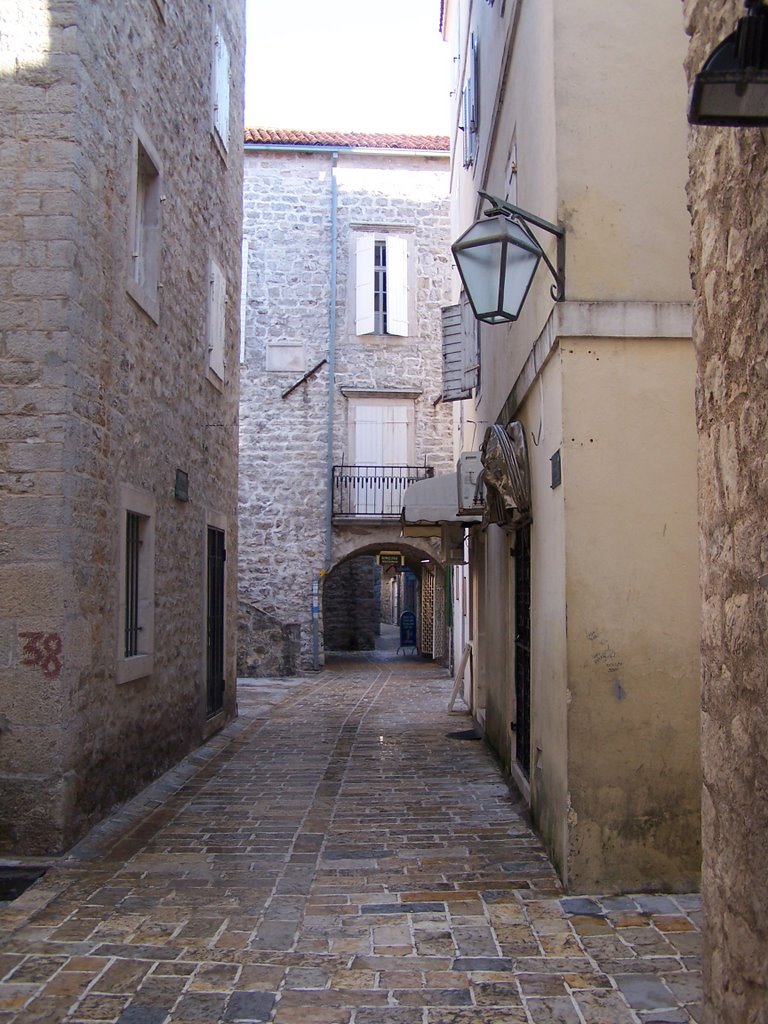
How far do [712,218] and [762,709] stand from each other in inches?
60.8

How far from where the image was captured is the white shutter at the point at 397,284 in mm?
21359

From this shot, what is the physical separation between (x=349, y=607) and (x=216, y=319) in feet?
62.5

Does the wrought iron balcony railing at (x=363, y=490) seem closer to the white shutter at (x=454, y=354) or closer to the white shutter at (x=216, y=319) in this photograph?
the white shutter at (x=454, y=354)

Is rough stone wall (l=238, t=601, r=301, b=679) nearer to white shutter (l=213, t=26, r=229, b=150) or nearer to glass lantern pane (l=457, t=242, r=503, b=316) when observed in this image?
white shutter (l=213, t=26, r=229, b=150)

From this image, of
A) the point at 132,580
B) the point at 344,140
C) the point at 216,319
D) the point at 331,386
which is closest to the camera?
the point at 132,580

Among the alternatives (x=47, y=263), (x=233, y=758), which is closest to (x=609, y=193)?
(x=47, y=263)

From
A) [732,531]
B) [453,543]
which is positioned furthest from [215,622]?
[732,531]

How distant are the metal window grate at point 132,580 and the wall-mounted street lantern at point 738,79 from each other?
19.9 feet

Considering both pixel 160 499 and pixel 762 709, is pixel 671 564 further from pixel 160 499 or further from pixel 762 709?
pixel 160 499

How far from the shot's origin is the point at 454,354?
12664mm

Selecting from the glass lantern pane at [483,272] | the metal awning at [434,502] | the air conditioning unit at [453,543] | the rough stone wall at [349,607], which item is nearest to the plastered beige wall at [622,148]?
the glass lantern pane at [483,272]

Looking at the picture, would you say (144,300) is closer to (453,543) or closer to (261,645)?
(453,543)

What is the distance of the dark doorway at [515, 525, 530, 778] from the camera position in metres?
7.29

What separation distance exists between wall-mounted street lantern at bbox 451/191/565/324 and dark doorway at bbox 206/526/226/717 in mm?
5957
